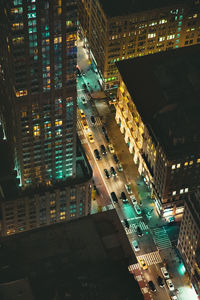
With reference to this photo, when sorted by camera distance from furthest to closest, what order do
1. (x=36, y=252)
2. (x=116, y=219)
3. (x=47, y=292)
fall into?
(x=116, y=219), (x=36, y=252), (x=47, y=292)

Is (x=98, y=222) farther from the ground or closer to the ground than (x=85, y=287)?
farther from the ground

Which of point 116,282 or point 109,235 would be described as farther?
point 109,235

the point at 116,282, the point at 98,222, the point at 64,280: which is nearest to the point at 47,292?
the point at 64,280

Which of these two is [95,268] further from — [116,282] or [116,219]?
[116,219]

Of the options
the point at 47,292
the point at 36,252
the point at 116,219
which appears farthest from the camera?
the point at 116,219

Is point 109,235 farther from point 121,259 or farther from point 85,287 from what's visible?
point 85,287

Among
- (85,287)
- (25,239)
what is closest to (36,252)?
(25,239)
